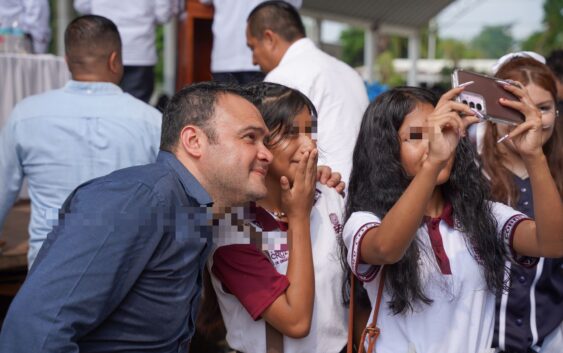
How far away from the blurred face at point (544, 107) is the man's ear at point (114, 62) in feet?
5.79

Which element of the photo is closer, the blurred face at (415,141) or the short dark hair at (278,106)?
the blurred face at (415,141)

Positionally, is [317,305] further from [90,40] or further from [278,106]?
[90,40]

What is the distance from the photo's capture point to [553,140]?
2.51 m

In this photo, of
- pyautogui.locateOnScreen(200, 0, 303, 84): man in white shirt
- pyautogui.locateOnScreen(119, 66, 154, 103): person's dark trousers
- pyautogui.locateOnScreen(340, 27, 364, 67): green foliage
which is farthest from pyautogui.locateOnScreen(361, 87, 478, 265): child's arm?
pyautogui.locateOnScreen(340, 27, 364, 67): green foliage

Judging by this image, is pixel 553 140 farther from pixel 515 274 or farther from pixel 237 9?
pixel 237 9

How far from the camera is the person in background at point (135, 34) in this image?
4820 millimetres

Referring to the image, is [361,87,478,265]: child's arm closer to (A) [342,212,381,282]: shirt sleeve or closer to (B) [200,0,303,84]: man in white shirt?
(A) [342,212,381,282]: shirt sleeve

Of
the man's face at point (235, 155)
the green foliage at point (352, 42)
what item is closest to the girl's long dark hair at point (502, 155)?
the man's face at point (235, 155)

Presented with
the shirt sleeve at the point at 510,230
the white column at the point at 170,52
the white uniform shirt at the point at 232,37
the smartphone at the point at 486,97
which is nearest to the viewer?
the smartphone at the point at 486,97

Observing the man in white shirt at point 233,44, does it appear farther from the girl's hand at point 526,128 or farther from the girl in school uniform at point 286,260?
the girl's hand at point 526,128

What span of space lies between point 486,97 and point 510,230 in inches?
17.5

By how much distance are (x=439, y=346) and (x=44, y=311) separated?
3.53ft

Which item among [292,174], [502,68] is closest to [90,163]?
[292,174]

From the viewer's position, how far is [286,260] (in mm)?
1966
